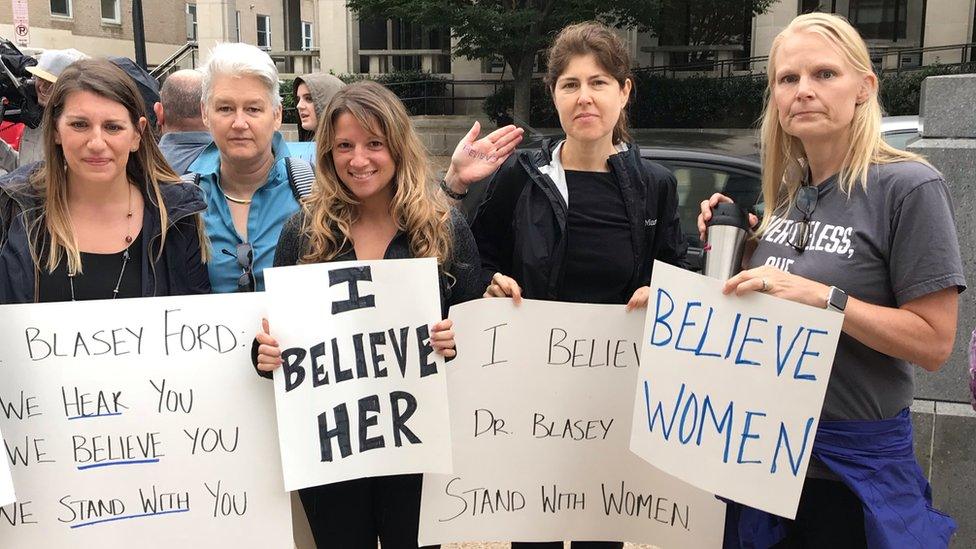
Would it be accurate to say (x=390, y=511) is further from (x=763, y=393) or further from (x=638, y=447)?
(x=763, y=393)

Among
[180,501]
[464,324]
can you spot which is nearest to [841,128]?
[464,324]

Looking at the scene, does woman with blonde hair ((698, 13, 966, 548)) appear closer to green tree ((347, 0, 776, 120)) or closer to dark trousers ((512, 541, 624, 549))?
dark trousers ((512, 541, 624, 549))

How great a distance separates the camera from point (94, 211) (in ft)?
8.70

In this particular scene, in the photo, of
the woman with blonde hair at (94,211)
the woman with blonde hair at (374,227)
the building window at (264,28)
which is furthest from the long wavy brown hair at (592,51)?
the building window at (264,28)

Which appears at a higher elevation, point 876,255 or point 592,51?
point 592,51

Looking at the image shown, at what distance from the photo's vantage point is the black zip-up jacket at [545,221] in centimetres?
276

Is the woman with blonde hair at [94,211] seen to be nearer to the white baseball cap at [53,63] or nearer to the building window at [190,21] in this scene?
the white baseball cap at [53,63]

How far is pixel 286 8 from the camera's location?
111ft

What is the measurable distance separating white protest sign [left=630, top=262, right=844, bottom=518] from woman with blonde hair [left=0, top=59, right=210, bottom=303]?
1.49 m

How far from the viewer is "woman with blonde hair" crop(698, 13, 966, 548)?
6.77 ft

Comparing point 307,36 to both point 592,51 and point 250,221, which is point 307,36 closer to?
point 250,221

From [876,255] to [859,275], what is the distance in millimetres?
63

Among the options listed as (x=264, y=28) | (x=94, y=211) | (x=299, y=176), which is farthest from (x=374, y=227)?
(x=264, y=28)

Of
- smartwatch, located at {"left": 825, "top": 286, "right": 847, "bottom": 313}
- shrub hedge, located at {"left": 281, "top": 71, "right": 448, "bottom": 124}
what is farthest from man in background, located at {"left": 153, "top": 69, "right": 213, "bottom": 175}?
shrub hedge, located at {"left": 281, "top": 71, "right": 448, "bottom": 124}
